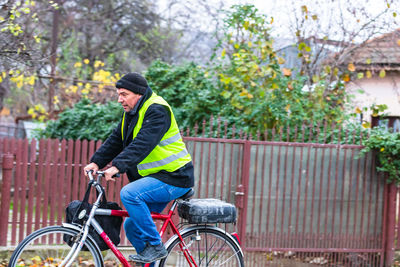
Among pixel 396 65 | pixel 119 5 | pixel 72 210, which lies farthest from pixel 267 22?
pixel 119 5

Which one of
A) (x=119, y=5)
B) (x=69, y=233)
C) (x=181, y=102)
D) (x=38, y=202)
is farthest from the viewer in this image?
(x=119, y=5)

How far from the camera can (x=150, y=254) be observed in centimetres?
427

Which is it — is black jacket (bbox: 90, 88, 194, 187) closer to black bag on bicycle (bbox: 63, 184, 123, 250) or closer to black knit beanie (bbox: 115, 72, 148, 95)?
black knit beanie (bbox: 115, 72, 148, 95)

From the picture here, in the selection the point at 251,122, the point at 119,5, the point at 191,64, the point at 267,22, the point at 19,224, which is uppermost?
the point at 119,5

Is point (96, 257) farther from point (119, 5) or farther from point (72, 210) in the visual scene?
point (119, 5)

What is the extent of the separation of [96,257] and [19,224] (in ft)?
9.18

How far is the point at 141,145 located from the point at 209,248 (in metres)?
1.41

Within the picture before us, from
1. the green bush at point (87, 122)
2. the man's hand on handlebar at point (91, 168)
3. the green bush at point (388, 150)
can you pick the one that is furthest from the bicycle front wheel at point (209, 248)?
the green bush at point (87, 122)

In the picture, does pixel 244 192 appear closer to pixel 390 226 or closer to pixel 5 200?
pixel 390 226

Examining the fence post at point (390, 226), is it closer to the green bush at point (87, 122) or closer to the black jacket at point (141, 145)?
the black jacket at point (141, 145)

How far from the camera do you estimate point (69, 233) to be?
4.05 meters

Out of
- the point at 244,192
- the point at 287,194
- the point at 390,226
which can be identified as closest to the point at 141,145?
the point at 244,192

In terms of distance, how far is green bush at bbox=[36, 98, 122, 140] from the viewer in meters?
10.2

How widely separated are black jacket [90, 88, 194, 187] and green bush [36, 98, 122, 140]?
549 centimetres
